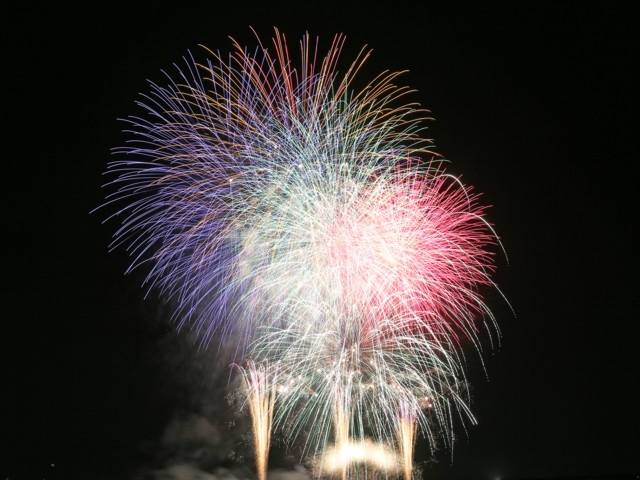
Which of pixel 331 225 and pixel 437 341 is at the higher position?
pixel 331 225

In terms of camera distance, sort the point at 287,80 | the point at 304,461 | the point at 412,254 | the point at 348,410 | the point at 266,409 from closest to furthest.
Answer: the point at 287,80 < the point at 412,254 < the point at 348,410 < the point at 266,409 < the point at 304,461

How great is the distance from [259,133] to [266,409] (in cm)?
947

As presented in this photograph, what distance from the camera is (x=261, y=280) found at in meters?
16.3

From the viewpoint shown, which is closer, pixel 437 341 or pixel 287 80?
pixel 287 80

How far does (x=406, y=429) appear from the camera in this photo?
71.1 ft

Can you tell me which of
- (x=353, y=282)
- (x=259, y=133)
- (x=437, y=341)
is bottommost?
(x=437, y=341)

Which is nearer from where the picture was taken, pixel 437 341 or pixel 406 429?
pixel 437 341

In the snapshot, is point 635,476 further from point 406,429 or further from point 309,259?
point 309,259

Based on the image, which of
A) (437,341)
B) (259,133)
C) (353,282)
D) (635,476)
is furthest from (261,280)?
(635,476)

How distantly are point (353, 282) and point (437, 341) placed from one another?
266 centimetres

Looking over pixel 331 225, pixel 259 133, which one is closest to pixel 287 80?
pixel 259 133

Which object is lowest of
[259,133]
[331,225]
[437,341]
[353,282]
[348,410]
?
[348,410]

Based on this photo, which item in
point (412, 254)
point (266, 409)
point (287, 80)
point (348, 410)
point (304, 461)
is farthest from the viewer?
point (304, 461)

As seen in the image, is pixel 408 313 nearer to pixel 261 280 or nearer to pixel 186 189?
pixel 261 280
